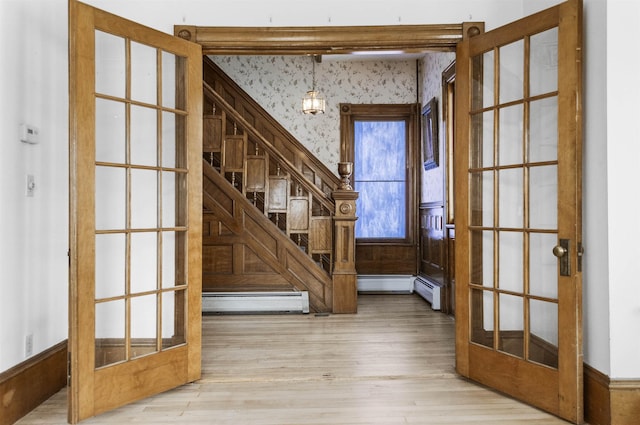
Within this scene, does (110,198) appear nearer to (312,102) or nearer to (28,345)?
(28,345)

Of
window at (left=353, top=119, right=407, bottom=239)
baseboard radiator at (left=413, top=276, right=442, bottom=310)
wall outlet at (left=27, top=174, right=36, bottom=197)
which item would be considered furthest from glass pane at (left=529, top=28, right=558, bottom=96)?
window at (left=353, top=119, right=407, bottom=239)

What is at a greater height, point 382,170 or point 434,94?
point 434,94

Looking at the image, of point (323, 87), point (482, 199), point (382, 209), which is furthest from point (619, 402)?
point (323, 87)

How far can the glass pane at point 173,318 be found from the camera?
9.56ft

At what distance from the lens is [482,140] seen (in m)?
2.99

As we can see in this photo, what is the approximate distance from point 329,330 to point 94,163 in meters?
2.74

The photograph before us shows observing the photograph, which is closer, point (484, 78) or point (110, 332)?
point (110, 332)

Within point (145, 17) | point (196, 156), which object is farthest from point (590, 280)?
point (145, 17)

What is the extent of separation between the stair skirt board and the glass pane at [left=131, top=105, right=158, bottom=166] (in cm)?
432

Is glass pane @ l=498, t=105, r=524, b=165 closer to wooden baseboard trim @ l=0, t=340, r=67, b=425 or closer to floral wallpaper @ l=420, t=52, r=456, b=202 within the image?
floral wallpaper @ l=420, t=52, r=456, b=202

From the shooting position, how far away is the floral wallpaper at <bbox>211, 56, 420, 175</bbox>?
22.8 ft

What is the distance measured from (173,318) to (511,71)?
8.40 ft

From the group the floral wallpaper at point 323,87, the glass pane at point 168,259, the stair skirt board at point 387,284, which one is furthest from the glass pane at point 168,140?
the stair skirt board at point 387,284

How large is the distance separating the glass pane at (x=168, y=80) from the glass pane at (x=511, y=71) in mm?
2024
